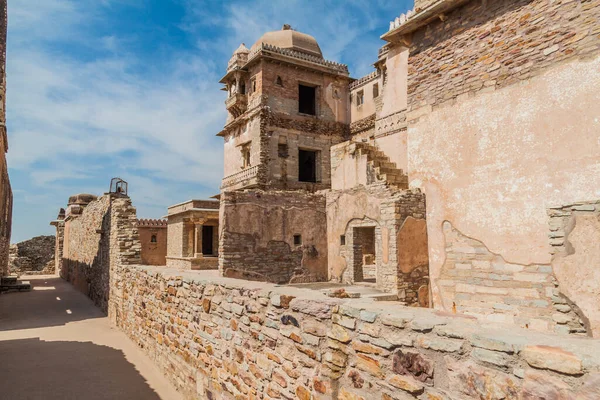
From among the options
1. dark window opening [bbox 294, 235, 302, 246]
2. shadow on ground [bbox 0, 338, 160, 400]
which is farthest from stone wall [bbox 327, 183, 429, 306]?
shadow on ground [bbox 0, 338, 160, 400]

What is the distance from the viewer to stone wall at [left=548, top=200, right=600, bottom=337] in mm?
5602

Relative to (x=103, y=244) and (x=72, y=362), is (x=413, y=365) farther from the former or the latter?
(x=103, y=244)

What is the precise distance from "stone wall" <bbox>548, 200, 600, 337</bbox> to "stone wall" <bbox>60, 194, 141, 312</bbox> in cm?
822

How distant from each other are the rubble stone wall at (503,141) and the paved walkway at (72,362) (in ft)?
19.2

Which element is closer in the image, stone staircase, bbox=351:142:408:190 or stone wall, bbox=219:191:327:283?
stone staircase, bbox=351:142:408:190

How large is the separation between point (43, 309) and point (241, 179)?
10.2 m

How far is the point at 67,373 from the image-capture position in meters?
6.27

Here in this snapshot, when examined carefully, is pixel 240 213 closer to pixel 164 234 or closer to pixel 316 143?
pixel 316 143

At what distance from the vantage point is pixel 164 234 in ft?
81.5

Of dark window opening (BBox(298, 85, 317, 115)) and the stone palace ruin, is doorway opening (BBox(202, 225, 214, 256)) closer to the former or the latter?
the stone palace ruin

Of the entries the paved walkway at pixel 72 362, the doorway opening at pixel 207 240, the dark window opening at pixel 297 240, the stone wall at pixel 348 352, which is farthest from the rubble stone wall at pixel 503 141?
the doorway opening at pixel 207 240

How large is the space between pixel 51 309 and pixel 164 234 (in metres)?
12.8

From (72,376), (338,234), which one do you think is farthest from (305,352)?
(338,234)

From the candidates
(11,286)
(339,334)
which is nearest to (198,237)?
(11,286)
